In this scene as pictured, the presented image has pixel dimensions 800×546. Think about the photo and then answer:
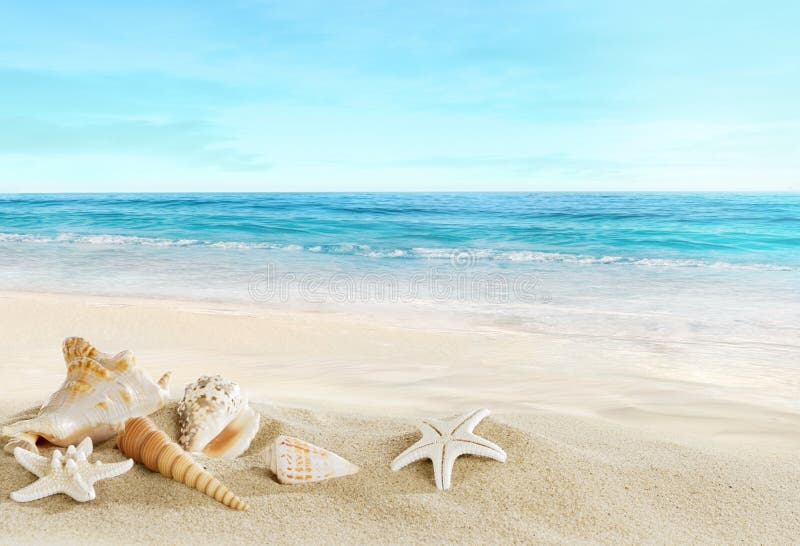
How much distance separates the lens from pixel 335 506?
2031 mm

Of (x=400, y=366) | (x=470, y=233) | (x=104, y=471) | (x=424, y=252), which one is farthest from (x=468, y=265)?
(x=104, y=471)

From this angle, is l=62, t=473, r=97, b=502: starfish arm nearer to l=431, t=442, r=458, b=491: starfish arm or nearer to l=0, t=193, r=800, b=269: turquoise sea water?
l=431, t=442, r=458, b=491: starfish arm

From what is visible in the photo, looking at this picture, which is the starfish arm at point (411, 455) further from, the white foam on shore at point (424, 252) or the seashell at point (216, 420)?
the white foam on shore at point (424, 252)

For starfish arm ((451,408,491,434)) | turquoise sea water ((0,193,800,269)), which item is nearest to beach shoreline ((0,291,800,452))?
starfish arm ((451,408,491,434))

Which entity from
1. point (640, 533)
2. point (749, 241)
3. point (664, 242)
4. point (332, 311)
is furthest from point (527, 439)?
point (749, 241)

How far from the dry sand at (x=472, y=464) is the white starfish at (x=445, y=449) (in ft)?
0.17

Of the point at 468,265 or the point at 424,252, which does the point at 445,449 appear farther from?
the point at 424,252

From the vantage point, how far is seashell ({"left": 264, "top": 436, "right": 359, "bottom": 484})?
6.99ft

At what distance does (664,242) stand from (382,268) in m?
9.43

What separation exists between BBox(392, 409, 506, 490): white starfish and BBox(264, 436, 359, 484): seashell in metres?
0.23

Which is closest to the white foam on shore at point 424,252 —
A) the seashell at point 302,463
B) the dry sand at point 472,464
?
the dry sand at point 472,464

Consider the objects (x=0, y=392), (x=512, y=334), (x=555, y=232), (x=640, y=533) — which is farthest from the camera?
(x=555, y=232)

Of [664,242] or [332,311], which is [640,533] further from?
[664,242]

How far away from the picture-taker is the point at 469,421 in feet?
7.94
